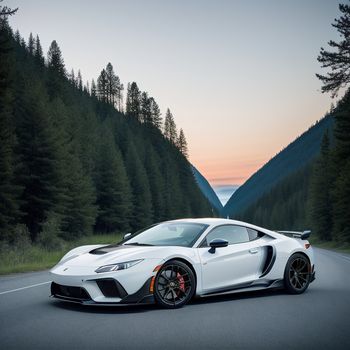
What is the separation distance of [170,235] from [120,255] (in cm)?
132

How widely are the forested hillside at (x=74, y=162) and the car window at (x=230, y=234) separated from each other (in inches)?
786

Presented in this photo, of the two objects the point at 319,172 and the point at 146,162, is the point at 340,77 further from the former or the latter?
the point at 146,162

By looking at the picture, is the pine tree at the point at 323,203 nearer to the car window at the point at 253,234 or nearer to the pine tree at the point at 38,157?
the pine tree at the point at 38,157

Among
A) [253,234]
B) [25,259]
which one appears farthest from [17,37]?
[253,234]

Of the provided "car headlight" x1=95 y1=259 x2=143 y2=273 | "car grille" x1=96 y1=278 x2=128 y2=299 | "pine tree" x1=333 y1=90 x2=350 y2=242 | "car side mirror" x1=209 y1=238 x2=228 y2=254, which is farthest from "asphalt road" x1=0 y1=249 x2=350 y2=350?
"pine tree" x1=333 y1=90 x2=350 y2=242

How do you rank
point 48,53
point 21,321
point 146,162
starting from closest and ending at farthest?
point 21,321
point 146,162
point 48,53

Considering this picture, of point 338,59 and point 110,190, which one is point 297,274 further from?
point 110,190

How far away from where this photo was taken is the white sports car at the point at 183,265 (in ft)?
27.4

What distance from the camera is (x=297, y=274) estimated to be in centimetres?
1072

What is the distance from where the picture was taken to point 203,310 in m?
8.70

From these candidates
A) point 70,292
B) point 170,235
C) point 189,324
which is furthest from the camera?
point 170,235

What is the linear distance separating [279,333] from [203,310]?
191cm

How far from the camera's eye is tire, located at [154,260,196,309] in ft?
28.4

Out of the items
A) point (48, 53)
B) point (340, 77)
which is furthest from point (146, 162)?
point (340, 77)
